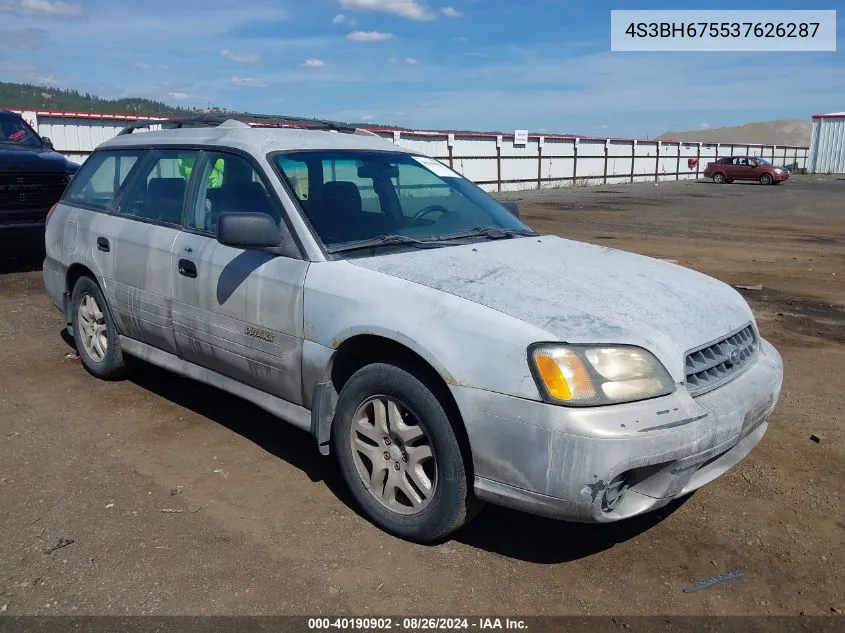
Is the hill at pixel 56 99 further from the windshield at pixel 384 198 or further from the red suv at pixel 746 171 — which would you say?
the windshield at pixel 384 198

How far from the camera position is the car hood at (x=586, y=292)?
2814mm

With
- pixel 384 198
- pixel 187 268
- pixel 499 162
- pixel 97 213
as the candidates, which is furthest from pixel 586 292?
pixel 499 162

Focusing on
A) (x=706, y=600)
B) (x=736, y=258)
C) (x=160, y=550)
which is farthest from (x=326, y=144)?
(x=736, y=258)

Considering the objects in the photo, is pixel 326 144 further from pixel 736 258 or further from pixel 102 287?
pixel 736 258

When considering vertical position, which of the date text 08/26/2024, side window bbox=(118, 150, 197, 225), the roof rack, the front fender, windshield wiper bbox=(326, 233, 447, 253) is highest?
the roof rack

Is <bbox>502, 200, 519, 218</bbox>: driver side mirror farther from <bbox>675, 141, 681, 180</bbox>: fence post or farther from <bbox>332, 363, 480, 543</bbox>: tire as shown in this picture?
<bbox>675, 141, 681, 180</bbox>: fence post

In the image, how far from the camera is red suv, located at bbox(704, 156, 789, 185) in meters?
37.8

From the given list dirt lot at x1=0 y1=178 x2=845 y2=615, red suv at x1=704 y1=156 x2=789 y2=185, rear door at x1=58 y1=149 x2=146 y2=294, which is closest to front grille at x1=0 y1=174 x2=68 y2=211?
rear door at x1=58 y1=149 x2=146 y2=294

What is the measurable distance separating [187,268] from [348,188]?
998mm

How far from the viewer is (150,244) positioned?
436 cm

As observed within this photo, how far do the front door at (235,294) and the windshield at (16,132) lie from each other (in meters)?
7.71

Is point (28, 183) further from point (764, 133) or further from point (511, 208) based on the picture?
point (764, 133)

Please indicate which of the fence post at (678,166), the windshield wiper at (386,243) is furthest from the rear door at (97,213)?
the fence post at (678,166)

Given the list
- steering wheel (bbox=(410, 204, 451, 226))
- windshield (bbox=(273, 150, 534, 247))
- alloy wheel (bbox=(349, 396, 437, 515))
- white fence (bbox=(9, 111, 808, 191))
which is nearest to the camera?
alloy wheel (bbox=(349, 396, 437, 515))
